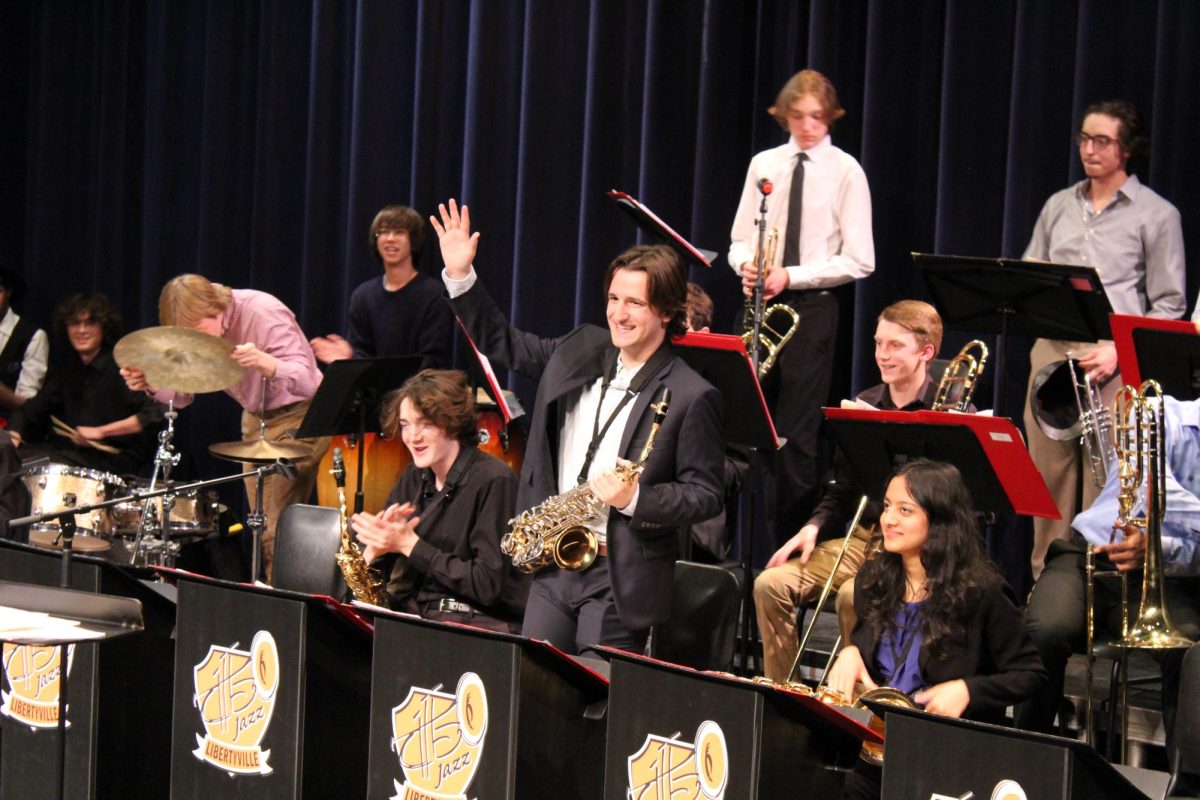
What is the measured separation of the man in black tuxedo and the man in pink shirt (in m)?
2.66

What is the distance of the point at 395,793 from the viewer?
3.32 metres

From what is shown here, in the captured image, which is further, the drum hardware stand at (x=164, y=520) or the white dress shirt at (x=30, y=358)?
the white dress shirt at (x=30, y=358)

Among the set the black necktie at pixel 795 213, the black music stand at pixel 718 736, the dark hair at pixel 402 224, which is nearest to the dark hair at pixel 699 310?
the black necktie at pixel 795 213

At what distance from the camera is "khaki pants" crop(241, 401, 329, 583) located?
6914 mm

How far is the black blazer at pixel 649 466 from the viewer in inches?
147

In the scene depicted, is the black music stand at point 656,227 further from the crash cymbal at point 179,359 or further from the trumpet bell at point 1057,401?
the crash cymbal at point 179,359

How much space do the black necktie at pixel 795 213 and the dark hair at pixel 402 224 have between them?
1889 mm

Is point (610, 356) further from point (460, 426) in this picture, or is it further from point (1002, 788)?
point (1002, 788)

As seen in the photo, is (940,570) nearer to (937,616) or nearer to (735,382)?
(937,616)

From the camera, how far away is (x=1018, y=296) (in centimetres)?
514

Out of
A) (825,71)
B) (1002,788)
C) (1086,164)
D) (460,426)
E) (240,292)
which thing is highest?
(825,71)

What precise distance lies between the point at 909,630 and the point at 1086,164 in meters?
2.63

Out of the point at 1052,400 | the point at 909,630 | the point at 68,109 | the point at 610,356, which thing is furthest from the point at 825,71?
the point at 68,109

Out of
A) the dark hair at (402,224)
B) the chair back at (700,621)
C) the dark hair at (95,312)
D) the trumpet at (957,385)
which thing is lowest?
the chair back at (700,621)
